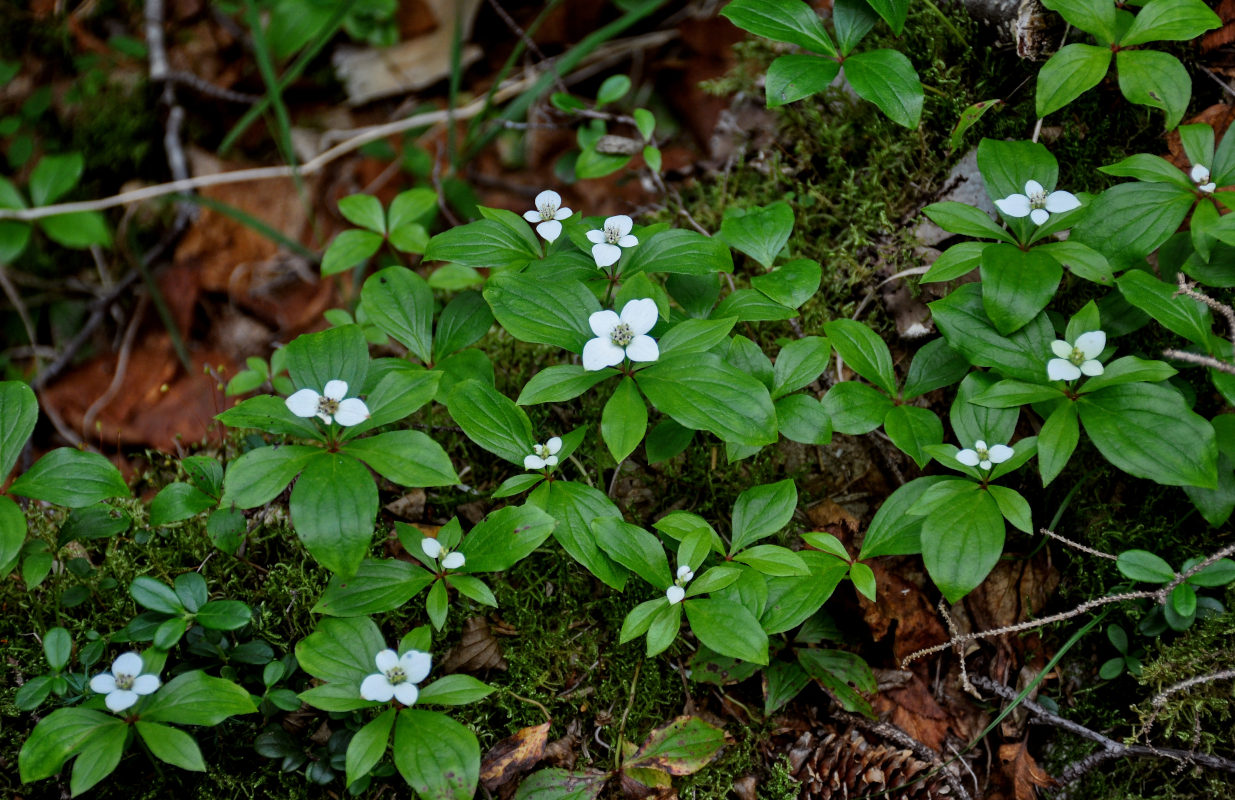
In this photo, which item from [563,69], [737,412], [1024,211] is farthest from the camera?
[563,69]

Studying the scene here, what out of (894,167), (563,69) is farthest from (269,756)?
(563,69)

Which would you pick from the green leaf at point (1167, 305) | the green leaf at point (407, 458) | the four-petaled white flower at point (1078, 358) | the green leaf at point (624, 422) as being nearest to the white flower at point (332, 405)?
the green leaf at point (407, 458)

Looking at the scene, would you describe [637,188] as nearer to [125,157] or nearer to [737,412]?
[737,412]

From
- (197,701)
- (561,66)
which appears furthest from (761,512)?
(561,66)

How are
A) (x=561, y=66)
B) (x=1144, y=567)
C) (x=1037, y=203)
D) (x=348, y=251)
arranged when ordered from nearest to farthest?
(x=1144, y=567) < (x=1037, y=203) < (x=348, y=251) < (x=561, y=66)

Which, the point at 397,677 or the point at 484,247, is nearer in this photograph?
the point at 397,677

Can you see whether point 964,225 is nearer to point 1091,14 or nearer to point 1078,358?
point 1078,358
